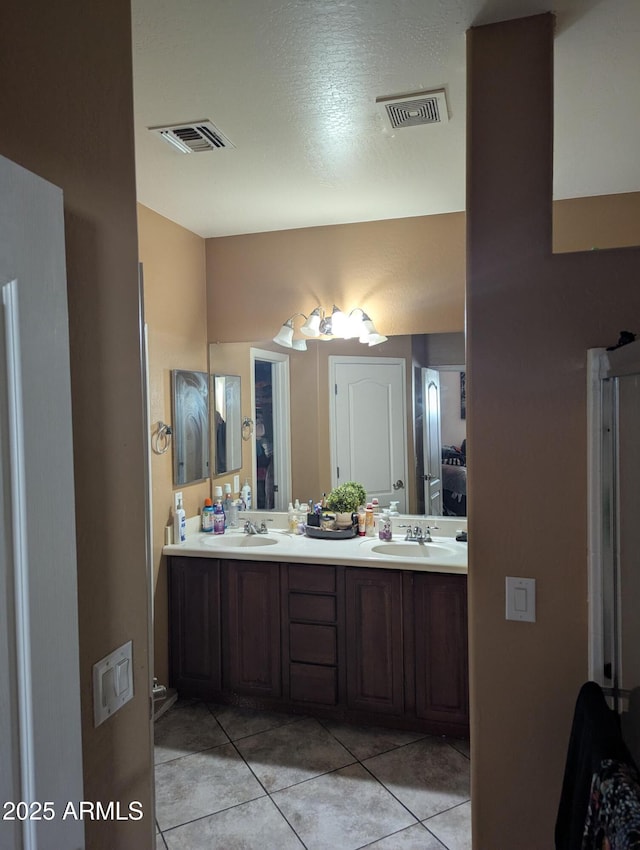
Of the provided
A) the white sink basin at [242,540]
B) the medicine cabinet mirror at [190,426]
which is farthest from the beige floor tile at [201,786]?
the medicine cabinet mirror at [190,426]

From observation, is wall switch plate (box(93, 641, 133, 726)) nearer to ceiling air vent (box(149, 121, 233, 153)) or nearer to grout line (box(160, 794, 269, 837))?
grout line (box(160, 794, 269, 837))

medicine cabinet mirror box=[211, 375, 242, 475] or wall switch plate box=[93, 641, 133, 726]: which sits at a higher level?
medicine cabinet mirror box=[211, 375, 242, 475]

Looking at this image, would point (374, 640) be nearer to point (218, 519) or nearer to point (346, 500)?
point (346, 500)

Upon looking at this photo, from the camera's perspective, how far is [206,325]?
358 centimetres

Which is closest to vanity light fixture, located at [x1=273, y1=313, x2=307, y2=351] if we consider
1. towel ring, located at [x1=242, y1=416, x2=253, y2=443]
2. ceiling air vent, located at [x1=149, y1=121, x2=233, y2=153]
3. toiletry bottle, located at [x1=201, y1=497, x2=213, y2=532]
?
towel ring, located at [x1=242, y1=416, x2=253, y2=443]

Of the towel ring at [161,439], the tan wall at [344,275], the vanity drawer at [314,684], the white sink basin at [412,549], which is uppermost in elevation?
the tan wall at [344,275]

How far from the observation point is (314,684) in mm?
2881

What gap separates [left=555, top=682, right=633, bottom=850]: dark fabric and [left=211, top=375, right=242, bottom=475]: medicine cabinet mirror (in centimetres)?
250

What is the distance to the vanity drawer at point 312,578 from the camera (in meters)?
2.84

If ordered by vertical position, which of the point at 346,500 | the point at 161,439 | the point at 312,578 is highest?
the point at 161,439

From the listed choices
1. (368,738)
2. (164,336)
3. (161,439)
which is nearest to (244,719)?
(368,738)

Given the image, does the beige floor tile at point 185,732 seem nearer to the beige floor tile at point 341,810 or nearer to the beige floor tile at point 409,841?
the beige floor tile at point 341,810

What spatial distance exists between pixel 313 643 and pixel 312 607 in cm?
18

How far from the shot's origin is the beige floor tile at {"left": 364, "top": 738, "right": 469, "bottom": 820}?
2291 mm
